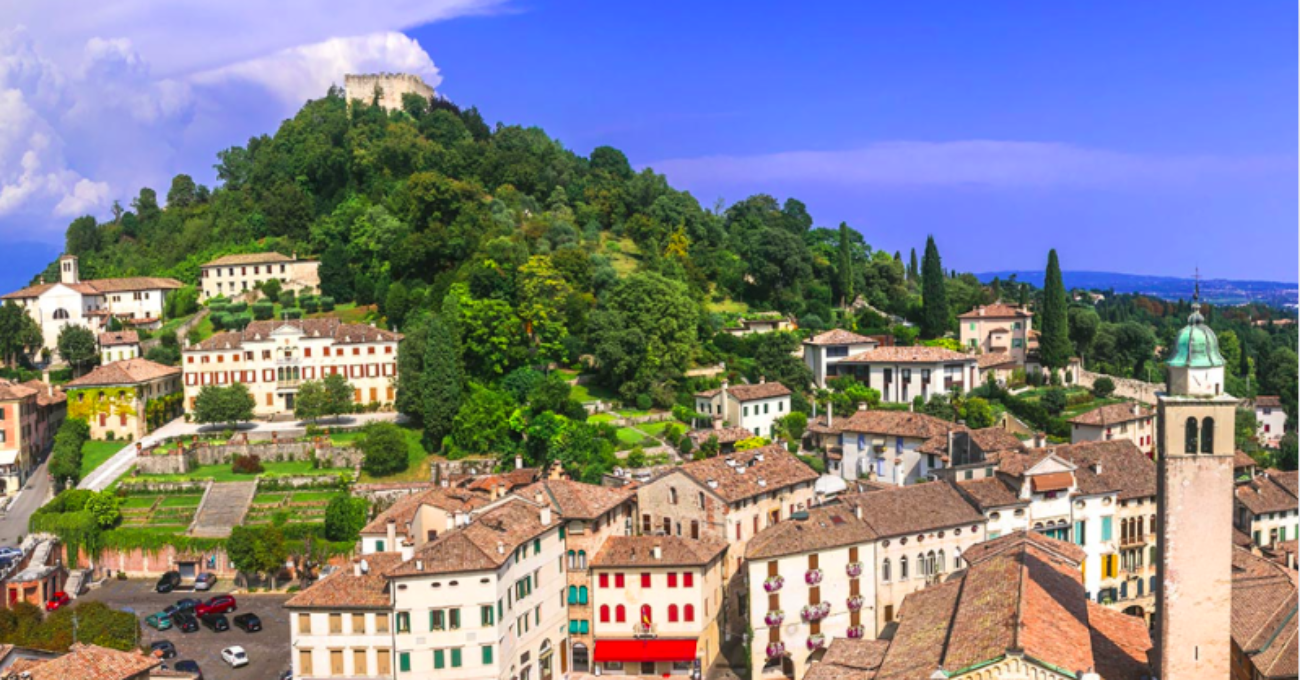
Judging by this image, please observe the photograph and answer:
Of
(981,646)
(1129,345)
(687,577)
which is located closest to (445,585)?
(687,577)

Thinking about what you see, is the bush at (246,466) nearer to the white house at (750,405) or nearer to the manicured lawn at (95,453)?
the manicured lawn at (95,453)

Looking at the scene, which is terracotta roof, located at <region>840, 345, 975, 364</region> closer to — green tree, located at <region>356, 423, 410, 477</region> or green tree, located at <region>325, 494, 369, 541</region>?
green tree, located at <region>356, 423, 410, 477</region>

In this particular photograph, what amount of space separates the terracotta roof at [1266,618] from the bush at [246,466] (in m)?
47.1

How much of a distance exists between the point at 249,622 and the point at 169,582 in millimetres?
8615

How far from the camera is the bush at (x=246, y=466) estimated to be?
197ft

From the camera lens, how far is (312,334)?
229 ft

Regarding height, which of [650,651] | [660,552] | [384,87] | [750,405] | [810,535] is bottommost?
[650,651]

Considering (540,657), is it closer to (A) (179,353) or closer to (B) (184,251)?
(A) (179,353)

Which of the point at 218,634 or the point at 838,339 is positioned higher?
the point at 838,339

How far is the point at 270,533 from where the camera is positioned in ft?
173

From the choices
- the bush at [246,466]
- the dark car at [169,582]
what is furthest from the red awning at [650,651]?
the bush at [246,466]

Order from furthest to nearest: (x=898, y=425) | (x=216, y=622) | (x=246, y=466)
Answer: (x=246, y=466)
(x=898, y=425)
(x=216, y=622)

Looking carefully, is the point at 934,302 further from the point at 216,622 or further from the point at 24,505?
the point at 24,505

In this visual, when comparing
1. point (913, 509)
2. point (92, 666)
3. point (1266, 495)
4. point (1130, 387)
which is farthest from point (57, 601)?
point (1130, 387)
